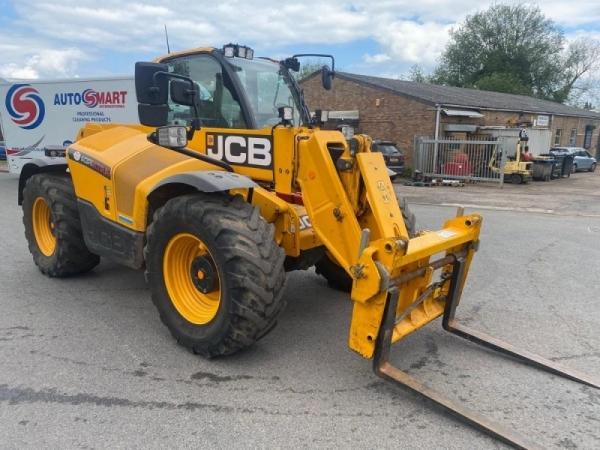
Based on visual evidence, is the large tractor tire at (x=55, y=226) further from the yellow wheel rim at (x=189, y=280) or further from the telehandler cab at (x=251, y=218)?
the yellow wheel rim at (x=189, y=280)

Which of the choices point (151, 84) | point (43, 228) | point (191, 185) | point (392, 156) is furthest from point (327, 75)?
point (392, 156)

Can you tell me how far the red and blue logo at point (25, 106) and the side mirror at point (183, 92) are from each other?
1345cm

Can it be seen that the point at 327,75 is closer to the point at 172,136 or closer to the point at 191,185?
the point at 172,136

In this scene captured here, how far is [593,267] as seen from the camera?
263 inches

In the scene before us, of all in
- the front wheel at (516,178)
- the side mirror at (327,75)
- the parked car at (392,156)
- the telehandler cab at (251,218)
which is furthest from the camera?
the parked car at (392,156)

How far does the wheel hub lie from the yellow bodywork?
0.17 m

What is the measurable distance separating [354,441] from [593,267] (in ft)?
17.6

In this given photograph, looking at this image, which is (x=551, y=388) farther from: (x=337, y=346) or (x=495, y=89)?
(x=495, y=89)

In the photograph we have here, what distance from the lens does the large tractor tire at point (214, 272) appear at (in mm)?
3340

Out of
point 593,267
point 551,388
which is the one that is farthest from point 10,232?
point 593,267

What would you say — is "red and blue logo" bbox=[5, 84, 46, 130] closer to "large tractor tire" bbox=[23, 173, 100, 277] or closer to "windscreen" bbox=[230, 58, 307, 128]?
"large tractor tire" bbox=[23, 173, 100, 277]

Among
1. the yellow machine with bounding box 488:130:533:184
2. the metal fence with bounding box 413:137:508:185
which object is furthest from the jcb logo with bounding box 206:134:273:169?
the yellow machine with bounding box 488:130:533:184

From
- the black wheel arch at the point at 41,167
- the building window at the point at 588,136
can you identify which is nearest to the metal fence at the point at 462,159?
the black wheel arch at the point at 41,167

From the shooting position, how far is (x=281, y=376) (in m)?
3.56
